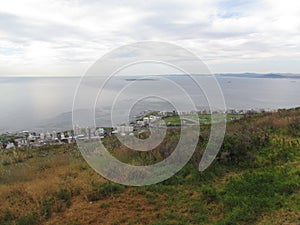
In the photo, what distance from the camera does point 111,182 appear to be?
492 centimetres

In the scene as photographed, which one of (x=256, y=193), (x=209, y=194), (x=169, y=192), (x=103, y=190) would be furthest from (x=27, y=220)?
(x=256, y=193)

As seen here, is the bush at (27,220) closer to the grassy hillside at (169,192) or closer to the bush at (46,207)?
the grassy hillside at (169,192)

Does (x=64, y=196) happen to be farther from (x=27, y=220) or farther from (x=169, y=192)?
(x=169, y=192)

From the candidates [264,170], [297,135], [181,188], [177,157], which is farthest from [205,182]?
[297,135]

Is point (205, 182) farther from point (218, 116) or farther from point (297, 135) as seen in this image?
point (297, 135)

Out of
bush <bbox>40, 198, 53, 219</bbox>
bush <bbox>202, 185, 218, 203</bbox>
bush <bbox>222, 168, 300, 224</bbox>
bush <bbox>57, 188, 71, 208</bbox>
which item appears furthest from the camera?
bush <bbox>57, 188, 71, 208</bbox>

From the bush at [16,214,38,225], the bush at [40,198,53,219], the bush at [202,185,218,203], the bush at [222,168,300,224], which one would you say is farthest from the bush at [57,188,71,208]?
the bush at [222,168,300,224]

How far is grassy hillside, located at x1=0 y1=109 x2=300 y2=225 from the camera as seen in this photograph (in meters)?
3.77

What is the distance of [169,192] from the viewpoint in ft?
15.1

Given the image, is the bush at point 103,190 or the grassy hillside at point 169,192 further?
the bush at point 103,190

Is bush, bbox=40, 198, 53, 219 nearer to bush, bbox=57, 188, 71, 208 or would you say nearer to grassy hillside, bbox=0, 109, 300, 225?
grassy hillside, bbox=0, 109, 300, 225

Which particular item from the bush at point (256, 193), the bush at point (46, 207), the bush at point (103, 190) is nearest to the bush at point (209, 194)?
the bush at point (256, 193)

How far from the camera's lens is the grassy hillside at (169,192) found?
3.77m

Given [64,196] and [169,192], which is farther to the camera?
[169,192]
